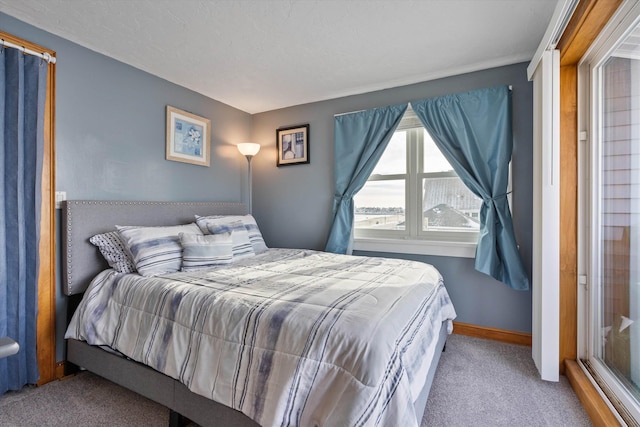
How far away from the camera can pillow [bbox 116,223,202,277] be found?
Answer: 6.76 feet

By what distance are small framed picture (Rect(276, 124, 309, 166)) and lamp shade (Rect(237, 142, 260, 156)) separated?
29cm

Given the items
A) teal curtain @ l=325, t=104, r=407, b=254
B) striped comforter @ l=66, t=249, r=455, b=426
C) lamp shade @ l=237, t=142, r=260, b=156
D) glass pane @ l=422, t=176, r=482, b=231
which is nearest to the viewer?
striped comforter @ l=66, t=249, r=455, b=426

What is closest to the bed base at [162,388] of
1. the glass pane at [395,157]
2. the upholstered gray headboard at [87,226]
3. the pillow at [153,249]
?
the upholstered gray headboard at [87,226]

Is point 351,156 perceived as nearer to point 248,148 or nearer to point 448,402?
point 248,148

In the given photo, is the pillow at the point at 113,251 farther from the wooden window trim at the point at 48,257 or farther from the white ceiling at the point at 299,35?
the white ceiling at the point at 299,35

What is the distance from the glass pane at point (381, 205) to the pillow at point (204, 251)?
156cm

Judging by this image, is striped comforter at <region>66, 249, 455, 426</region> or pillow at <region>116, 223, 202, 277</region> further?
pillow at <region>116, 223, 202, 277</region>

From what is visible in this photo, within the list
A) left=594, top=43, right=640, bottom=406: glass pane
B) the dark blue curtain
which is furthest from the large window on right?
the dark blue curtain

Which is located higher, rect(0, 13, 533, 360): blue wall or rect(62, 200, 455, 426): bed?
rect(0, 13, 533, 360): blue wall

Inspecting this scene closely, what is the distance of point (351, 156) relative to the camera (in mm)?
3271

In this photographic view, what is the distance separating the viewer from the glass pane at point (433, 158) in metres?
2.95

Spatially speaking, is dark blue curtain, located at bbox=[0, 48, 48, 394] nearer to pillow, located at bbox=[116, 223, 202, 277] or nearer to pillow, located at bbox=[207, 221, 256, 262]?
pillow, located at bbox=[116, 223, 202, 277]

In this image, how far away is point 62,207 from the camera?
2.19 m

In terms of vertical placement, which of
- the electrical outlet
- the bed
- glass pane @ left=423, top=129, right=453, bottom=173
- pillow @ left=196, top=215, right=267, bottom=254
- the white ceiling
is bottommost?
the bed
